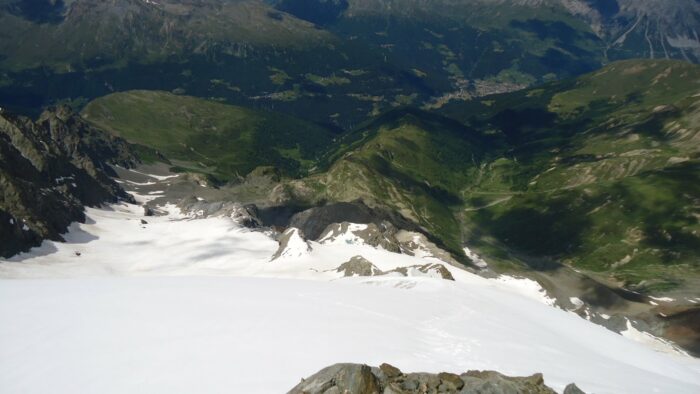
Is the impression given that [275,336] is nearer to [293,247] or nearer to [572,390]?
[572,390]

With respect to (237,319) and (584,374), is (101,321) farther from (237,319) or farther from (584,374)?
(584,374)

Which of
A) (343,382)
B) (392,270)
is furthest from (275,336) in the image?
(392,270)

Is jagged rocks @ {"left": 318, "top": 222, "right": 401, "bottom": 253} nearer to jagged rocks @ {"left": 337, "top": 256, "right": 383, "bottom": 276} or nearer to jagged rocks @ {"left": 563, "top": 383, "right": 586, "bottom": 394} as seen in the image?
jagged rocks @ {"left": 337, "top": 256, "right": 383, "bottom": 276}

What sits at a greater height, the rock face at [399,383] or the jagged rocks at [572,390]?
the jagged rocks at [572,390]

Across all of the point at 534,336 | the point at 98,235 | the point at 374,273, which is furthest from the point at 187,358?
the point at 98,235

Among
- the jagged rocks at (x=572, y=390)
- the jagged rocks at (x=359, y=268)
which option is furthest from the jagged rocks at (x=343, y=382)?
the jagged rocks at (x=359, y=268)

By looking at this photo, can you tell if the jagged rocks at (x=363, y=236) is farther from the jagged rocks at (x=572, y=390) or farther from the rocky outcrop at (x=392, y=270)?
the jagged rocks at (x=572, y=390)
